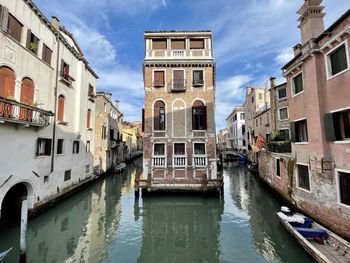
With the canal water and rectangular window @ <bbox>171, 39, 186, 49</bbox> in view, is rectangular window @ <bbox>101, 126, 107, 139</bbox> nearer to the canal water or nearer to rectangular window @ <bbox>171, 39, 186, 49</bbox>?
the canal water

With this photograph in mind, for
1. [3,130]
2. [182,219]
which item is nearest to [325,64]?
[182,219]

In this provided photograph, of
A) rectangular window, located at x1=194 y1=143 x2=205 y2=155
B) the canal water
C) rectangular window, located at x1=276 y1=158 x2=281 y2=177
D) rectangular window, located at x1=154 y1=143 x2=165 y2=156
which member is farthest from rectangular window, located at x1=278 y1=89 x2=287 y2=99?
rectangular window, located at x1=154 y1=143 x2=165 y2=156

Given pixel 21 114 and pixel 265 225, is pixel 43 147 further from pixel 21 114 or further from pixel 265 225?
pixel 265 225

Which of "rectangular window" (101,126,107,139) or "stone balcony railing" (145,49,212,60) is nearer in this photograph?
"stone balcony railing" (145,49,212,60)

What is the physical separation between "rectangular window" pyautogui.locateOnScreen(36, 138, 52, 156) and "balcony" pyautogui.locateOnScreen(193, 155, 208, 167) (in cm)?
981

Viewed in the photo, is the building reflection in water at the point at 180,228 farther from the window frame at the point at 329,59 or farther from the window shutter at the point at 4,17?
the window shutter at the point at 4,17

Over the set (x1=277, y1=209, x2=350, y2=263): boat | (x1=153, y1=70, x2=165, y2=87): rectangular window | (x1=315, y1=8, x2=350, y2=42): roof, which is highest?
(x1=153, y1=70, x2=165, y2=87): rectangular window

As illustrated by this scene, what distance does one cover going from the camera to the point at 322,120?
9031 mm

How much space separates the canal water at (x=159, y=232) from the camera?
7559mm

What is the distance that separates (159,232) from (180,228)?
3.67 ft

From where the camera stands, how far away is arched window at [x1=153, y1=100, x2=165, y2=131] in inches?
628

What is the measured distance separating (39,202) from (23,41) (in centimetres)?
863

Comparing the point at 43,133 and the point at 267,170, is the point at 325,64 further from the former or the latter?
the point at 43,133

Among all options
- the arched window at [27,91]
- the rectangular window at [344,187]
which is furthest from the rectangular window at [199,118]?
the arched window at [27,91]
